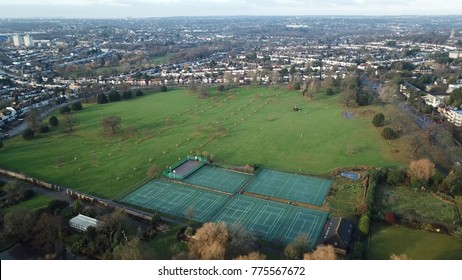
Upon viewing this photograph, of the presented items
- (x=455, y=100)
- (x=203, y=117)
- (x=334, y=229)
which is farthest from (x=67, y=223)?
(x=455, y=100)

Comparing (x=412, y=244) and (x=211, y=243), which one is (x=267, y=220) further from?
(x=412, y=244)

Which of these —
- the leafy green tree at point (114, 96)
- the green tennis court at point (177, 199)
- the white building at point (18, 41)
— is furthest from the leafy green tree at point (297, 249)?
the white building at point (18, 41)

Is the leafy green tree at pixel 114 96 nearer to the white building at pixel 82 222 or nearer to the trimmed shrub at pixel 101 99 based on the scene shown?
the trimmed shrub at pixel 101 99

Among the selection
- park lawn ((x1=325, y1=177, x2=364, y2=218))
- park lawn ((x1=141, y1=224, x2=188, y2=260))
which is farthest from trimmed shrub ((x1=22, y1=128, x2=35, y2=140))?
park lawn ((x1=325, y1=177, x2=364, y2=218))

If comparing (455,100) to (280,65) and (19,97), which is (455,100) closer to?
(280,65)

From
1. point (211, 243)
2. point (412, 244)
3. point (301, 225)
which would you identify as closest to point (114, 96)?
point (301, 225)
